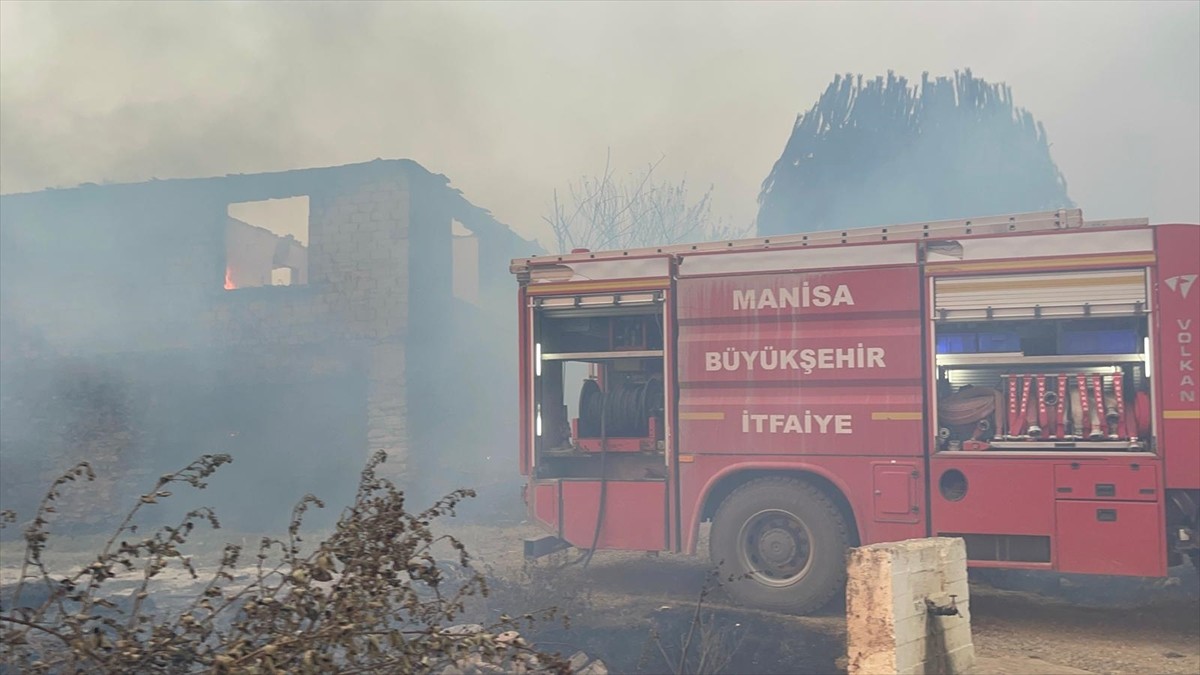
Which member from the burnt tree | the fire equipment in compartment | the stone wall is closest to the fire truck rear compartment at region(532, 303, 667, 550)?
the fire equipment in compartment

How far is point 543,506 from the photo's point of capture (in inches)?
298

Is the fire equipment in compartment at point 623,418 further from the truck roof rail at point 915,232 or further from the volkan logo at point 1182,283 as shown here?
the volkan logo at point 1182,283

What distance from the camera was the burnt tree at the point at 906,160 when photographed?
2431cm

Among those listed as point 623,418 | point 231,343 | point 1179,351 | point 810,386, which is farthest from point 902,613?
point 231,343

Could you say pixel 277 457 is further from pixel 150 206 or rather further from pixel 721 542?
pixel 721 542

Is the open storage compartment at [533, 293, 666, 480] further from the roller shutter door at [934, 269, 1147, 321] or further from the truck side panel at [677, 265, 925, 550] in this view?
the roller shutter door at [934, 269, 1147, 321]

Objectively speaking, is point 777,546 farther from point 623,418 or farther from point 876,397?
point 623,418

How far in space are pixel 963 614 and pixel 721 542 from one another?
96.7 inches

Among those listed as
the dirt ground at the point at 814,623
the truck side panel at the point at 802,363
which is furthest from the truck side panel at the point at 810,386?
the dirt ground at the point at 814,623

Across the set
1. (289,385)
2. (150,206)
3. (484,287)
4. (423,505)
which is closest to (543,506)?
(423,505)

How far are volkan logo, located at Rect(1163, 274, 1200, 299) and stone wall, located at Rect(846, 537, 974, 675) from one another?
115 inches

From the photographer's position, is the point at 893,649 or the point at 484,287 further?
the point at 484,287

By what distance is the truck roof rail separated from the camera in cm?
667

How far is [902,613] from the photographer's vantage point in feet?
14.1
